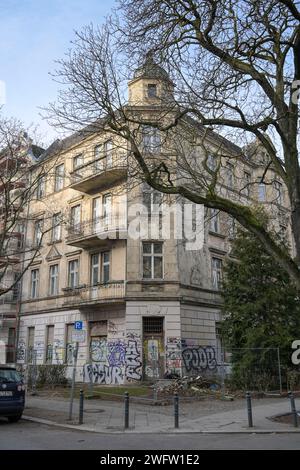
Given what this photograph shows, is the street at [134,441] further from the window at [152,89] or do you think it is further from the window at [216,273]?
the window at [216,273]

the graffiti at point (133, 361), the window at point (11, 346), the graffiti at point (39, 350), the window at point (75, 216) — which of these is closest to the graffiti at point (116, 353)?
the graffiti at point (133, 361)

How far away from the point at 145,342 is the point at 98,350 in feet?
10.3

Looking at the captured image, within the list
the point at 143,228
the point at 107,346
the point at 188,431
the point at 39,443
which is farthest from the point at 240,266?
the point at 39,443

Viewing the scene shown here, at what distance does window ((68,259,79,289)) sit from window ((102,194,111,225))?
394 centimetres

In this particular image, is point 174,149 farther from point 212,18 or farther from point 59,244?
point 59,244

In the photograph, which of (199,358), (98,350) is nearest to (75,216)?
(98,350)

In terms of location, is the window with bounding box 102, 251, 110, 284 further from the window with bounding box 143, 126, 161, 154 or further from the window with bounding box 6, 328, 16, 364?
the window with bounding box 6, 328, 16, 364

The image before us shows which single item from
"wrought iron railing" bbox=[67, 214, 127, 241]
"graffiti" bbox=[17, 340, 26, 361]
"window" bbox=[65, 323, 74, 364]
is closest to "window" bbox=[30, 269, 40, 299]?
"graffiti" bbox=[17, 340, 26, 361]

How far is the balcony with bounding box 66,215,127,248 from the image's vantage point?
1007 inches

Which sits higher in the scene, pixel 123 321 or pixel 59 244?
pixel 59 244

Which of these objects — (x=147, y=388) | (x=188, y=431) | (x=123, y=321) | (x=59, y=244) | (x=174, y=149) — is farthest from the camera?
(x=59, y=244)

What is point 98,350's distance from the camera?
26.0 m

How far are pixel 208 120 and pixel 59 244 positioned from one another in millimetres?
19696
